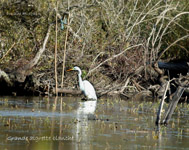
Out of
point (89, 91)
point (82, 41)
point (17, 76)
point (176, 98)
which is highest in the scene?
point (82, 41)

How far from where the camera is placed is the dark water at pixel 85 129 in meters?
7.77

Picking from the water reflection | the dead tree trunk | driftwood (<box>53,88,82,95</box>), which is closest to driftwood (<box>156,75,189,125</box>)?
the water reflection

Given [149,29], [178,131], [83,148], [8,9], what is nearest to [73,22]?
[8,9]

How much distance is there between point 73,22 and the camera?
747 inches

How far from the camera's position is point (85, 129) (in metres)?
9.26

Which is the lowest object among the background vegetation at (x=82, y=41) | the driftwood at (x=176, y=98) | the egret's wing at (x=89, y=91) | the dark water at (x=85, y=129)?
the dark water at (x=85, y=129)

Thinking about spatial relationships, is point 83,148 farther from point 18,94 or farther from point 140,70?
point 140,70

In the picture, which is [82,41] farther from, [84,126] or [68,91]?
[84,126]

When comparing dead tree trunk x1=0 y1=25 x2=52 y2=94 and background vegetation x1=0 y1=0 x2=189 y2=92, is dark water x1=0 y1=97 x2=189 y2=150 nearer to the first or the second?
dead tree trunk x1=0 y1=25 x2=52 y2=94

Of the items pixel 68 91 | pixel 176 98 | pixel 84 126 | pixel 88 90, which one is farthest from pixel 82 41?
pixel 176 98

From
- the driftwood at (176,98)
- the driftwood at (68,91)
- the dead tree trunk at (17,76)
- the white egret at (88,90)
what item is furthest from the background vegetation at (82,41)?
the driftwood at (176,98)

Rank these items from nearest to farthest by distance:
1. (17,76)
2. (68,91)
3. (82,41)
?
(68,91) < (17,76) < (82,41)

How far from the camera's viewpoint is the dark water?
25.5 ft

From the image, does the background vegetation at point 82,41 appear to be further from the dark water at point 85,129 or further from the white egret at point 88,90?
the dark water at point 85,129
